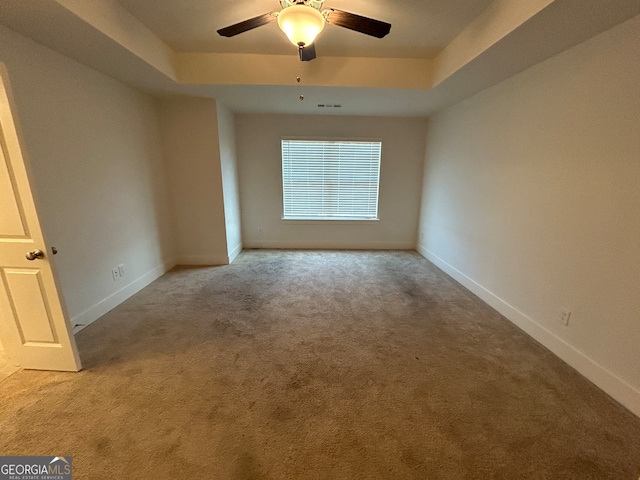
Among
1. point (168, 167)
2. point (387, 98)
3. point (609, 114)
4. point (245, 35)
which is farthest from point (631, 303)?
point (168, 167)

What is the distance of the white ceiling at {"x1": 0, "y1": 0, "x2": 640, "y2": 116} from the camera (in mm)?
1783

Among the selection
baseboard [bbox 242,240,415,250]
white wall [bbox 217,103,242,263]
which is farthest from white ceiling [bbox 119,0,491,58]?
baseboard [bbox 242,240,415,250]

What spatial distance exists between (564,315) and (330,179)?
3.80 meters

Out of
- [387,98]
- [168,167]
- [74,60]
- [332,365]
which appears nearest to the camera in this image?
[332,365]

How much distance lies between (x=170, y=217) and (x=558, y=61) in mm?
4779

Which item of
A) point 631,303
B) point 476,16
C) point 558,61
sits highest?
point 476,16

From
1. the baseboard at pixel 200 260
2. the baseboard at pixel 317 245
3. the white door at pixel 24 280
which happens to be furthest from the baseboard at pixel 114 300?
the baseboard at pixel 317 245

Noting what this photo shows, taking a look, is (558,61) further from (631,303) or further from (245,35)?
(245,35)

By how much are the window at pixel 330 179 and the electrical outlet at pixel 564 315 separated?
10.7 ft

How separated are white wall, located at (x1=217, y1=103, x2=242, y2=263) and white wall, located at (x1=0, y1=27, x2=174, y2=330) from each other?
2.90 ft

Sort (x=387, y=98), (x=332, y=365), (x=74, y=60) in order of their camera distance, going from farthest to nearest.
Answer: (x=387, y=98), (x=74, y=60), (x=332, y=365)

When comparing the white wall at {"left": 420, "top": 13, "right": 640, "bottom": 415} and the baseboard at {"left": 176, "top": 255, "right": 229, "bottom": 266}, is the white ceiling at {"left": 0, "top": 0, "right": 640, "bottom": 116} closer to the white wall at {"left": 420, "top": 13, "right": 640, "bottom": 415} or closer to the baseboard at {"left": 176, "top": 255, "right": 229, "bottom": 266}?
the white wall at {"left": 420, "top": 13, "right": 640, "bottom": 415}

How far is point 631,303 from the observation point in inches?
66.7

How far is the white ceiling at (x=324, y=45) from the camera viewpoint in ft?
5.85
